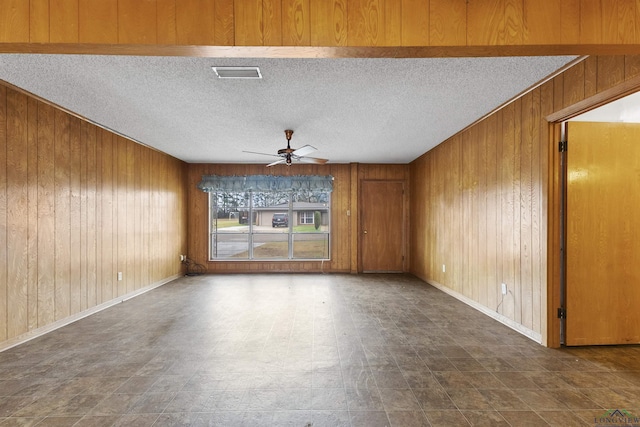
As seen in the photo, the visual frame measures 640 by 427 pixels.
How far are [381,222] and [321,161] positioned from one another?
275 centimetres

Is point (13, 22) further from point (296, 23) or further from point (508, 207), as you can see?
point (508, 207)

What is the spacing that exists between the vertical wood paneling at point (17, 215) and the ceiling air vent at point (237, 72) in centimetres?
207

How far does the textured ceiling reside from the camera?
95.6 inches

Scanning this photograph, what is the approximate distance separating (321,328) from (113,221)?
130 inches

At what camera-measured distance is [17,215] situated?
292 cm

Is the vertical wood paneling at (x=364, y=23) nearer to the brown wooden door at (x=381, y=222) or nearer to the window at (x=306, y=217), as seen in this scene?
the brown wooden door at (x=381, y=222)

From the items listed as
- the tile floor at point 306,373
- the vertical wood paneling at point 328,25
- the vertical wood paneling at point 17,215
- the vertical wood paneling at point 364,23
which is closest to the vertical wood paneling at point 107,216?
the tile floor at point 306,373

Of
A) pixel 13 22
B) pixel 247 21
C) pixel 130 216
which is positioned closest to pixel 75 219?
pixel 130 216

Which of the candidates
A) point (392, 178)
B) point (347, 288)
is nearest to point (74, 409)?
point (347, 288)

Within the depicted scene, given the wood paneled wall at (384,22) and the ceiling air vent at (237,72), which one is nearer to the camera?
the wood paneled wall at (384,22)

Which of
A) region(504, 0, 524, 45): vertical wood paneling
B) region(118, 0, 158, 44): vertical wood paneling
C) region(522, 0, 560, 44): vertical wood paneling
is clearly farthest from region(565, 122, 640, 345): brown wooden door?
region(118, 0, 158, 44): vertical wood paneling

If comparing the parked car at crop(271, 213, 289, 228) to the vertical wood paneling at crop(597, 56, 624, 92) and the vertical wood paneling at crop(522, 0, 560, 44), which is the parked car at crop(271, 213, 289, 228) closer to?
the vertical wood paneling at crop(597, 56, 624, 92)

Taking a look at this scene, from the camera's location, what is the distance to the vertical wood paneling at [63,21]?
1.50 m

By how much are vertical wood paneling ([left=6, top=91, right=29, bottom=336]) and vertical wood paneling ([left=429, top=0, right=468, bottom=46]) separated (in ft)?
12.1
